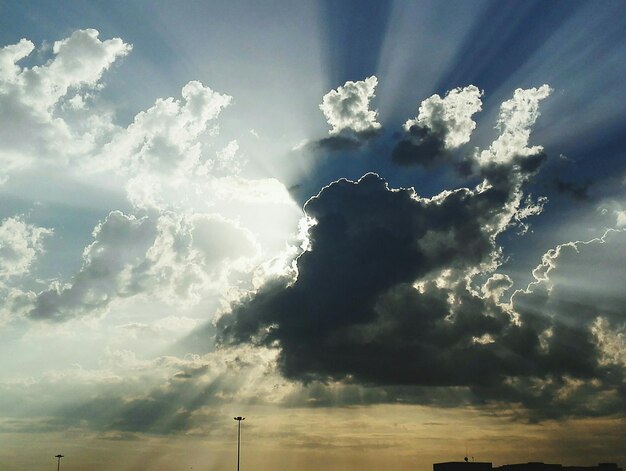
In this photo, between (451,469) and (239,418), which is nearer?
(451,469)

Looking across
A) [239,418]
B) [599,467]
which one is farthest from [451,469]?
[239,418]

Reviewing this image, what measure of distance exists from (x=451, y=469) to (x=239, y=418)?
201 feet

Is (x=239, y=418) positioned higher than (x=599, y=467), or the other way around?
(x=239, y=418)

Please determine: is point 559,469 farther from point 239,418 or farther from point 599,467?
point 239,418

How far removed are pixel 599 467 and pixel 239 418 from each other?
104630mm

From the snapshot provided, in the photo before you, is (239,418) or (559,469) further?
(239,418)

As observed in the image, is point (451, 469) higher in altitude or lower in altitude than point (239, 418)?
lower

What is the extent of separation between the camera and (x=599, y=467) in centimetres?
16750

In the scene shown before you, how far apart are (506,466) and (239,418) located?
77725 millimetres

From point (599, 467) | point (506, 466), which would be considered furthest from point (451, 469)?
point (599, 467)

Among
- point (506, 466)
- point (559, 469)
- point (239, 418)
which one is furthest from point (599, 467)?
point (239, 418)

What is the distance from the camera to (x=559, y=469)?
528ft

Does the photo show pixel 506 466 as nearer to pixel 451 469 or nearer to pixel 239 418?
pixel 451 469

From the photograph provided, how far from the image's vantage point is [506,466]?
166000 mm
